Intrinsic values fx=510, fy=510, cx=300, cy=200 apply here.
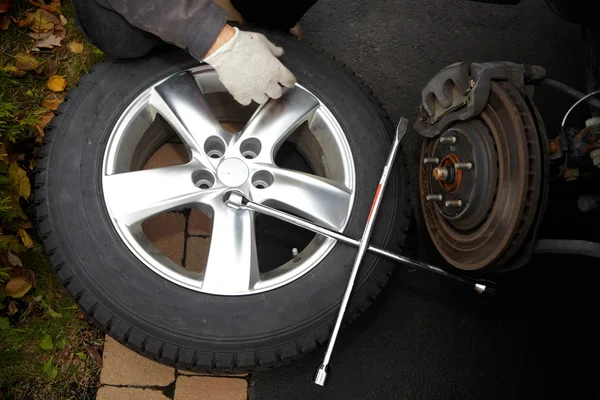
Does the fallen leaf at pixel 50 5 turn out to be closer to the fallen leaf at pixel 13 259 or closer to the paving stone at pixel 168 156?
the paving stone at pixel 168 156

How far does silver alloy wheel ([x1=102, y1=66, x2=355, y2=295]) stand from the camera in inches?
56.0

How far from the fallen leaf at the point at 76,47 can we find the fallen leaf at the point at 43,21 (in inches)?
3.9

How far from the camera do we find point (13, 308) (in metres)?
1.68

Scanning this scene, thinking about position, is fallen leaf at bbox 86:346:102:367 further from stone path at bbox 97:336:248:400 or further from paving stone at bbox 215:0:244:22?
paving stone at bbox 215:0:244:22

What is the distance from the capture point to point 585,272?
6.39 feet

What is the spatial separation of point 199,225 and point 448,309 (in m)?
0.95

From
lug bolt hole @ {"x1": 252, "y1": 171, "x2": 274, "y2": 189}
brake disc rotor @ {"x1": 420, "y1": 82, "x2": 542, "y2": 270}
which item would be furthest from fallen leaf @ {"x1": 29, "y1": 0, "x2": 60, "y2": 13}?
brake disc rotor @ {"x1": 420, "y1": 82, "x2": 542, "y2": 270}

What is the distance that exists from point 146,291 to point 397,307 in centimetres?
90

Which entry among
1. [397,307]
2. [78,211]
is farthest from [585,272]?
[78,211]

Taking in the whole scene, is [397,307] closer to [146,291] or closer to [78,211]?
[146,291]

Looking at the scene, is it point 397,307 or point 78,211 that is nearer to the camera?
point 78,211

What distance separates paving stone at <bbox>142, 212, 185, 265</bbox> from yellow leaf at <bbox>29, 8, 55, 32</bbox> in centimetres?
85

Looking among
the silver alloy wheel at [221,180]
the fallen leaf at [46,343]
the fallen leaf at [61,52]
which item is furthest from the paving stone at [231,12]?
the fallen leaf at [46,343]

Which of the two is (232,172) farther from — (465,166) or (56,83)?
(56,83)
